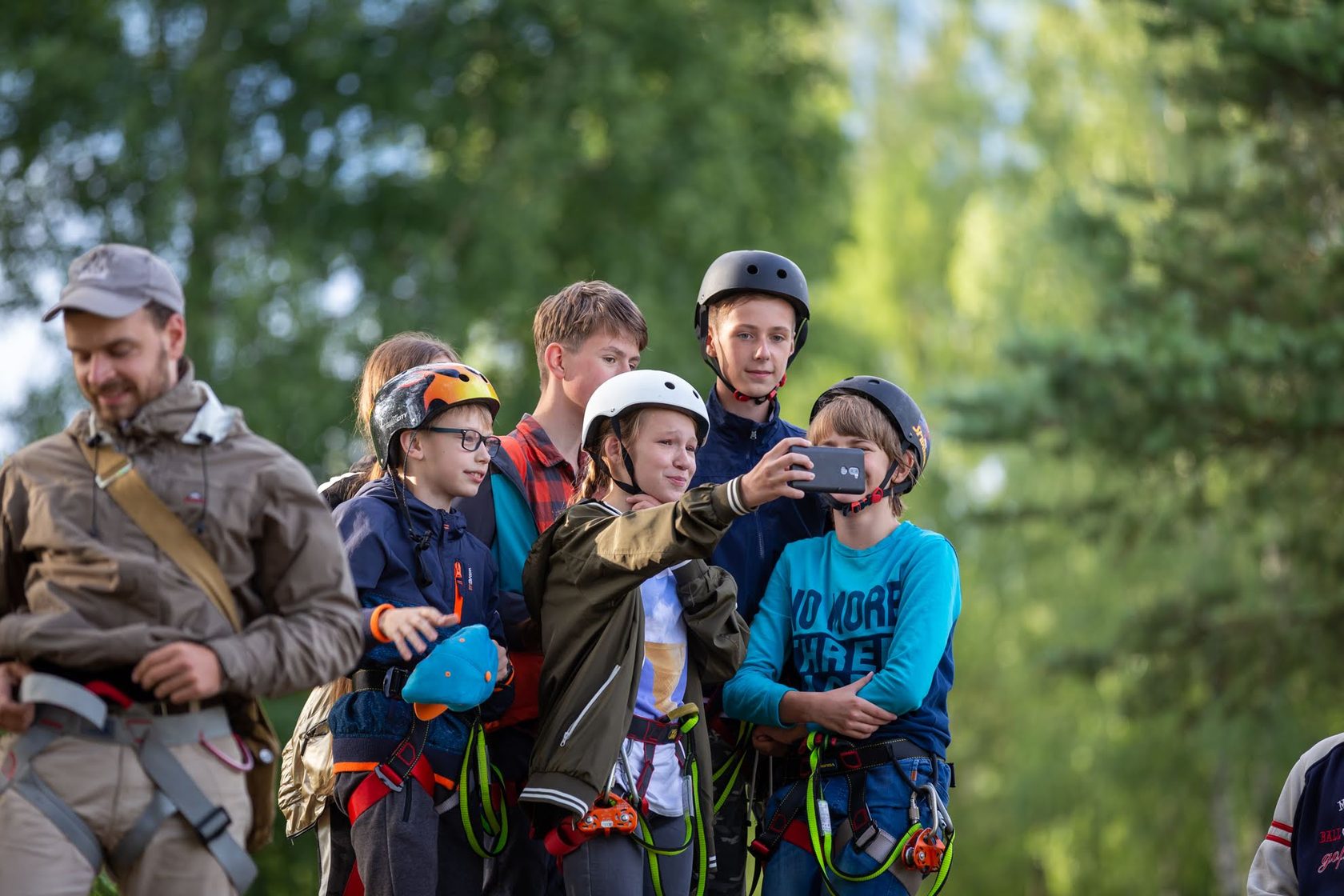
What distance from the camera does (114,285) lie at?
14.1 feet

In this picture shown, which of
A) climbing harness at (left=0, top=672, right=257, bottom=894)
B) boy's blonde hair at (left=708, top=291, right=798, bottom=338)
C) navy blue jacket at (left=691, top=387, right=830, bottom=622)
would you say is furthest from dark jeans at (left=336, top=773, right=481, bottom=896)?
boy's blonde hair at (left=708, top=291, right=798, bottom=338)

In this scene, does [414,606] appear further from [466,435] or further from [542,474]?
[542,474]

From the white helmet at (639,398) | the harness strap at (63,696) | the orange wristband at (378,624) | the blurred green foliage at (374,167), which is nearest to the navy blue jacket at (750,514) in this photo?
the white helmet at (639,398)

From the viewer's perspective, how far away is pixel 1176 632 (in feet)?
58.0

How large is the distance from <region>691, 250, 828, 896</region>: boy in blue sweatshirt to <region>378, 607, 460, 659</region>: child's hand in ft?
4.98

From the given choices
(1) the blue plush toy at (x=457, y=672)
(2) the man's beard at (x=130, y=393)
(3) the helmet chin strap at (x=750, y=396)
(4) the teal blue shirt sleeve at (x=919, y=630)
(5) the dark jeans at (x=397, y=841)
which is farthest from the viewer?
(3) the helmet chin strap at (x=750, y=396)

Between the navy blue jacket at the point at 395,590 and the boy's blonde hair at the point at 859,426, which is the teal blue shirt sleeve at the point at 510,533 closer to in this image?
the navy blue jacket at the point at 395,590

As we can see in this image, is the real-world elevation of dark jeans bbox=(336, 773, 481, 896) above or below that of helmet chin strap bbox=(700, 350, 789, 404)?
below

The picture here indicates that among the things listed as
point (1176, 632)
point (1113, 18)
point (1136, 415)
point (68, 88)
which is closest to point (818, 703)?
point (1136, 415)

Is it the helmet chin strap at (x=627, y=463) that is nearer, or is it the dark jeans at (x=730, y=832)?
the helmet chin strap at (x=627, y=463)

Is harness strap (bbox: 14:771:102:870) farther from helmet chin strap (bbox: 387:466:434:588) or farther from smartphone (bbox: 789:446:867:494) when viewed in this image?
smartphone (bbox: 789:446:867:494)

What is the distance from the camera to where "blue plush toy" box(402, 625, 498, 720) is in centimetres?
504

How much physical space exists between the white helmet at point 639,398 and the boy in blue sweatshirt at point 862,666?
0.67 metres

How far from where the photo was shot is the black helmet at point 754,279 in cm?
656
